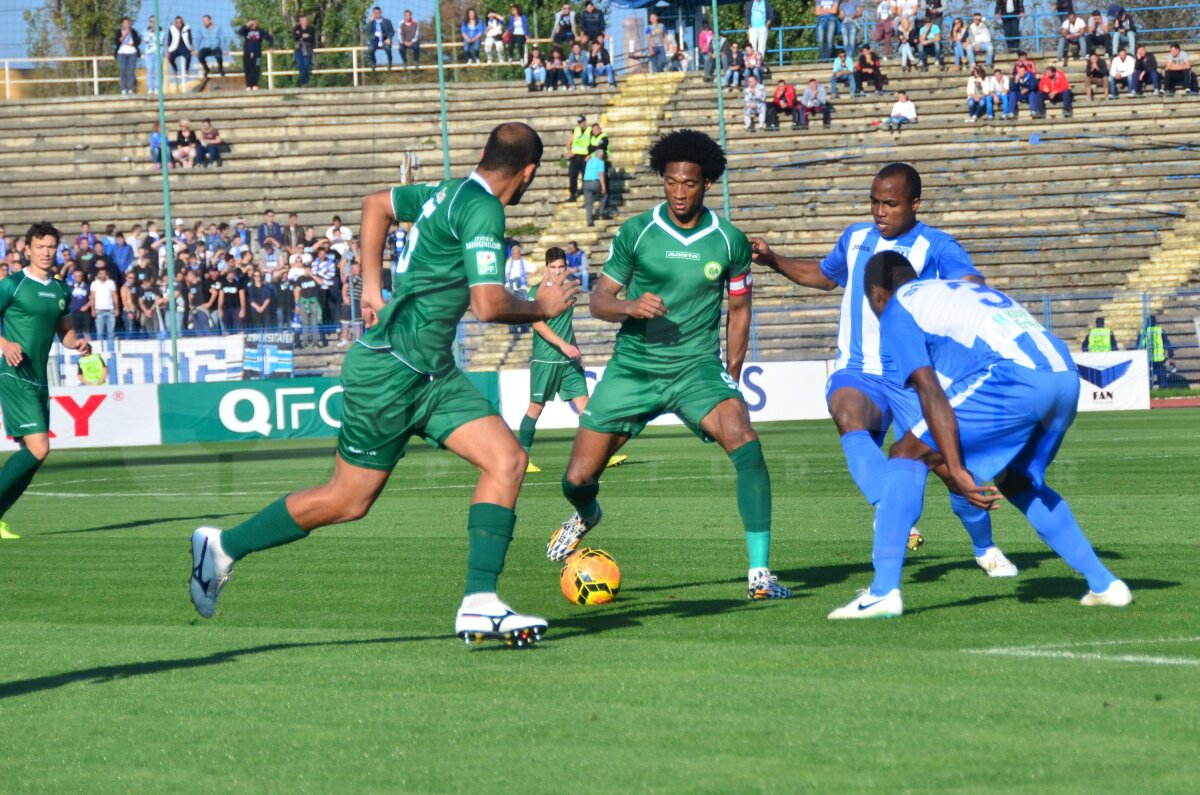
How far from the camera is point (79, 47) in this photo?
47906 millimetres

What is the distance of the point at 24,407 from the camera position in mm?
13000

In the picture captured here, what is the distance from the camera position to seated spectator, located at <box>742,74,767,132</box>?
38.8 m

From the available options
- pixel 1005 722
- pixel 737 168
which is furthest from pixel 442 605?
pixel 737 168

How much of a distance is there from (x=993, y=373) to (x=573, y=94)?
34.9 meters

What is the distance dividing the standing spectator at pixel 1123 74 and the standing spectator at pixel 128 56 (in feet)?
78.5

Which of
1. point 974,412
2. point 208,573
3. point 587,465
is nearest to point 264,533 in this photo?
point 208,573

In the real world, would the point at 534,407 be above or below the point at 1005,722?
below

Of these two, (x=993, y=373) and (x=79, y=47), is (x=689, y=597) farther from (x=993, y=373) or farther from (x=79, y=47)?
(x=79, y=47)

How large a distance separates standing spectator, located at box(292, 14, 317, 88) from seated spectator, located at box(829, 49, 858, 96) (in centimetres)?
1335

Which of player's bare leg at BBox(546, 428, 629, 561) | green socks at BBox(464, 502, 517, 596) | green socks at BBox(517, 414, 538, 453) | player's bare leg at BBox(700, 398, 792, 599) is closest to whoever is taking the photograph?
green socks at BBox(464, 502, 517, 596)

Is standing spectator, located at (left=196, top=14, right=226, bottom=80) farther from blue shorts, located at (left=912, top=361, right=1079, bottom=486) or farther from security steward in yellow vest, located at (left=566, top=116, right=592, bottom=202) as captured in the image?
blue shorts, located at (left=912, top=361, right=1079, bottom=486)

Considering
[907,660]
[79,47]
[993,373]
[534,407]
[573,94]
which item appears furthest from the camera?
[79,47]

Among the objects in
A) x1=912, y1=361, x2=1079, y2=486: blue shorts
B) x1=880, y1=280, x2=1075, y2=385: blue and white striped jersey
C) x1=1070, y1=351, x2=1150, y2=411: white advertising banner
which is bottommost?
x1=1070, y1=351, x2=1150, y2=411: white advertising banner

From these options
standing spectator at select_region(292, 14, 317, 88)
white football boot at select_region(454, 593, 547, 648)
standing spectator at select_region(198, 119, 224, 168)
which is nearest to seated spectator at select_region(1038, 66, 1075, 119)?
standing spectator at select_region(292, 14, 317, 88)
